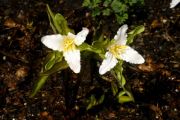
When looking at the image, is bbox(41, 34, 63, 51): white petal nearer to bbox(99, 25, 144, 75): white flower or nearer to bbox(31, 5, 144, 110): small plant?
bbox(31, 5, 144, 110): small plant

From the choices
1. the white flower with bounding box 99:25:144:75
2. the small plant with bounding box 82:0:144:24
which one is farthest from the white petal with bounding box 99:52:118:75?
the small plant with bounding box 82:0:144:24

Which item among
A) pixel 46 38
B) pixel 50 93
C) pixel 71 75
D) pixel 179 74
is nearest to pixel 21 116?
pixel 50 93

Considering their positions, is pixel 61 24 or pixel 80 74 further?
pixel 80 74

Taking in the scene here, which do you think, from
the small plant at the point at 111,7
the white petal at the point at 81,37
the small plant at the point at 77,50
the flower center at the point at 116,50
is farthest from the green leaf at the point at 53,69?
the small plant at the point at 111,7

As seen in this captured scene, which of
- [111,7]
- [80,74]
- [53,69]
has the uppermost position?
[111,7]

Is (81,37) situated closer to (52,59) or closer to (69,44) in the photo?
(69,44)

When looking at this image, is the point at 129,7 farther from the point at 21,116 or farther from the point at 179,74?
the point at 21,116

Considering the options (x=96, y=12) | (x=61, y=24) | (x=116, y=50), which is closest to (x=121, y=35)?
(x=116, y=50)
